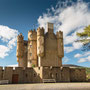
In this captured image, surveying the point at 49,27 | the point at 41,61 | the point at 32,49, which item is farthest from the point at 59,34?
the point at 41,61

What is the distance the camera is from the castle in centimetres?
2946

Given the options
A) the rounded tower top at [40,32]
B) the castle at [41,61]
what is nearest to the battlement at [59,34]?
the castle at [41,61]

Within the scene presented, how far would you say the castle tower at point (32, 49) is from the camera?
1623 inches

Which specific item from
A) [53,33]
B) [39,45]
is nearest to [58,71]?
[39,45]

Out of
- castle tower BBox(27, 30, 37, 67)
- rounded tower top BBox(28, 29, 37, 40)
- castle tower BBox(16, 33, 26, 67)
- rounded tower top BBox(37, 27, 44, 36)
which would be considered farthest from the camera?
castle tower BBox(16, 33, 26, 67)

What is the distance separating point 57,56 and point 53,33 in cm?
776

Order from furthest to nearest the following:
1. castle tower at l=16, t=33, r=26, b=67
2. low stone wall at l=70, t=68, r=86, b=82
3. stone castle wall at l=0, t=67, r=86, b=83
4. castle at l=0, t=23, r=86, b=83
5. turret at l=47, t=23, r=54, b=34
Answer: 1. castle tower at l=16, t=33, r=26, b=67
2. turret at l=47, t=23, r=54, b=34
3. low stone wall at l=70, t=68, r=86, b=82
4. castle at l=0, t=23, r=86, b=83
5. stone castle wall at l=0, t=67, r=86, b=83

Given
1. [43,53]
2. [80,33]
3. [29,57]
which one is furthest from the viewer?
[29,57]

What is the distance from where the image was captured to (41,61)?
3884 cm

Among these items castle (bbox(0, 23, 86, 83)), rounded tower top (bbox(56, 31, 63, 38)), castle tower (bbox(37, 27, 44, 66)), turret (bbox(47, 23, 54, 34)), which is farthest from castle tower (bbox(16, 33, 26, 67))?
rounded tower top (bbox(56, 31, 63, 38))

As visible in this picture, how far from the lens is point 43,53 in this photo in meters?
38.8

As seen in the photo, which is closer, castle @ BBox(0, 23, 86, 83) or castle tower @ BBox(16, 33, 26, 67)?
castle @ BBox(0, 23, 86, 83)

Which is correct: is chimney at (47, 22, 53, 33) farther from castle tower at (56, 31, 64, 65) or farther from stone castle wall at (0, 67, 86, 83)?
stone castle wall at (0, 67, 86, 83)

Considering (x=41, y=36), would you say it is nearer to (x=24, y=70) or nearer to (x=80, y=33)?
(x=24, y=70)
